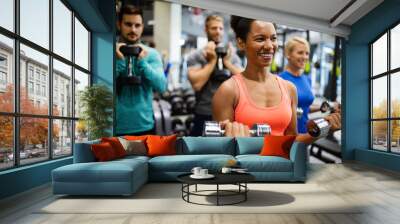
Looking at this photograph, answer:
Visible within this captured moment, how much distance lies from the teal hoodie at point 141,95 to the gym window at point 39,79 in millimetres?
886

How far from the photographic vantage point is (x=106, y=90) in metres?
7.12

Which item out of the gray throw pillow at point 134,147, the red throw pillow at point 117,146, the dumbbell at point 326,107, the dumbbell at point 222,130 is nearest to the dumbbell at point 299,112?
the dumbbell at point 326,107

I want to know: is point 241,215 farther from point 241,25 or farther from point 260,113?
point 241,25

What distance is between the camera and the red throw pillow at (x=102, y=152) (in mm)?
4949

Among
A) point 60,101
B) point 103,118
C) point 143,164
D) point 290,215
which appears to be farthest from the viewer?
point 103,118

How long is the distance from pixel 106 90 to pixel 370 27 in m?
5.48

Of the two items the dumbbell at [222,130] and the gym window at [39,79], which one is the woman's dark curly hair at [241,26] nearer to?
the dumbbell at [222,130]

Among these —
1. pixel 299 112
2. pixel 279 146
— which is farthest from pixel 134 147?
pixel 299 112

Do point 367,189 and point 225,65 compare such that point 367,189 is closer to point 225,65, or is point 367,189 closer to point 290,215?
point 290,215

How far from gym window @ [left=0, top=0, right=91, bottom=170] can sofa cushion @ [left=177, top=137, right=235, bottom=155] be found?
2.02 m

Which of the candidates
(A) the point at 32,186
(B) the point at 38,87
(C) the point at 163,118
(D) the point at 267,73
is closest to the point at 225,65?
(D) the point at 267,73

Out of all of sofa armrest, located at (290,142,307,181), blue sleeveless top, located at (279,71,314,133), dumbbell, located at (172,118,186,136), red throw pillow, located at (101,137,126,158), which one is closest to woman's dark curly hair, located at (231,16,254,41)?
blue sleeveless top, located at (279,71,314,133)

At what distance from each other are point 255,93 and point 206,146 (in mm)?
2153

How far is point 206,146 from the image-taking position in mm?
5906
